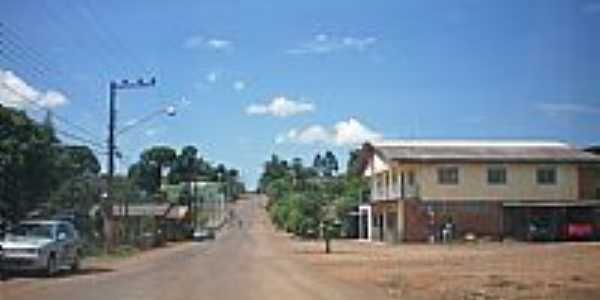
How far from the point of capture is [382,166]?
8312 cm

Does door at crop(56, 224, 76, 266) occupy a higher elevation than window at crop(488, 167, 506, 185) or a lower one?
lower

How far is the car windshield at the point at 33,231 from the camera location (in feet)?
104

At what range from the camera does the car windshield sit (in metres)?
31.8

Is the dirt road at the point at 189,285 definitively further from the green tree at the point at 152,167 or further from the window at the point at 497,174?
the green tree at the point at 152,167

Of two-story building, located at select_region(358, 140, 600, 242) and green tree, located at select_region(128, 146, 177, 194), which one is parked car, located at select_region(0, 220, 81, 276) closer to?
two-story building, located at select_region(358, 140, 600, 242)

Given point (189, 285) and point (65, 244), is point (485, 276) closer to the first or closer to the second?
point (189, 285)

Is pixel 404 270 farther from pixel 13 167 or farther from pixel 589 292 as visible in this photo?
pixel 13 167

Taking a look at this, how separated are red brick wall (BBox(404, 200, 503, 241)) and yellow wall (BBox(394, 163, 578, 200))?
0.50 meters

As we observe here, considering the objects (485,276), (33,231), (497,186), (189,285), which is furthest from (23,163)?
(497,186)

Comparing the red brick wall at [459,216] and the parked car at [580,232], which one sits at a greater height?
the red brick wall at [459,216]

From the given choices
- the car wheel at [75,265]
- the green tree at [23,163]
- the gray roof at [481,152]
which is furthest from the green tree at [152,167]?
the car wheel at [75,265]

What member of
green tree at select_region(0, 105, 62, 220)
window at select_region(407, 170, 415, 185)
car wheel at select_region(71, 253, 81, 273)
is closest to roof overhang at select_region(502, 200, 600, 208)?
window at select_region(407, 170, 415, 185)

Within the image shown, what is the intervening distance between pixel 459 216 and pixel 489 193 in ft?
8.76

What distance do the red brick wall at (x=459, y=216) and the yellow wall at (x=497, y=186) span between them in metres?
0.50
